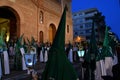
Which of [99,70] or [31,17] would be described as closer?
[99,70]

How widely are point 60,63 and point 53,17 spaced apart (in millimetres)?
27548

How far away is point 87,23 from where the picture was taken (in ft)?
252

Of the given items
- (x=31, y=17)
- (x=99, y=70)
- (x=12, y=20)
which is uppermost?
(x=31, y=17)

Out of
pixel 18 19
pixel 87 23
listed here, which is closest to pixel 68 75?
pixel 18 19

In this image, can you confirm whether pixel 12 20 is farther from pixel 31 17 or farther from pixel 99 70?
pixel 99 70

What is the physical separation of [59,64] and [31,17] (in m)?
22.0

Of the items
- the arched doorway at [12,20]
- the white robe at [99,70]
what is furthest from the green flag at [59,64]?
the arched doorway at [12,20]

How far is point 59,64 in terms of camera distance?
3.29 meters

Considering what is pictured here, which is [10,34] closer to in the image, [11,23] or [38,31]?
[11,23]

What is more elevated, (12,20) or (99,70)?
(12,20)

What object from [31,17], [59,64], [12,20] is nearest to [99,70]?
[59,64]

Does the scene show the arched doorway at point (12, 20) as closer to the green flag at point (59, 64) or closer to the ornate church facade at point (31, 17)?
the ornate church facade at point (31, 17)

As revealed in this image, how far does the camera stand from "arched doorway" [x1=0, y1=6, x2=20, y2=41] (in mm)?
22881

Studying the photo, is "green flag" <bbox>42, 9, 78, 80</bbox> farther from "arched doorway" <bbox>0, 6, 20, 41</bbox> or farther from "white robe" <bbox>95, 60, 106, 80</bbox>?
"arched doorway" <bbox>0, 6, 20, 41</bbox>
